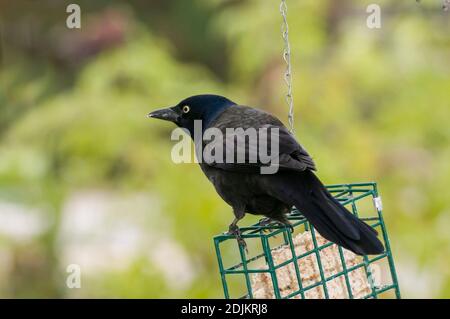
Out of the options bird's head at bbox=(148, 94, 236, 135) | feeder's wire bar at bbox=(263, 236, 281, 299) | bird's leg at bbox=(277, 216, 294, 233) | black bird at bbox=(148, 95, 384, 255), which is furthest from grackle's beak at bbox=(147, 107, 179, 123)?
feeder's wire bar at bbox=(263, 236, 281, 299)

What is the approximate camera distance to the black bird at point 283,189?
4.17 metres

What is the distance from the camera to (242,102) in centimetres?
779

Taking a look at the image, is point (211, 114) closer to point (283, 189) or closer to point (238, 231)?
point (238, 231)

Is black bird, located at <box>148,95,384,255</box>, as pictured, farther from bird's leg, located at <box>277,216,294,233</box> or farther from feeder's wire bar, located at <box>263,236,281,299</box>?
feeder's wire bar, located at <box>263,236,281,299</box>

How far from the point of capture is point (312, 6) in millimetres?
7945

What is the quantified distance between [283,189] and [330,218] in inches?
13.6

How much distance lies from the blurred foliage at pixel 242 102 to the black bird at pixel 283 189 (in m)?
1.77

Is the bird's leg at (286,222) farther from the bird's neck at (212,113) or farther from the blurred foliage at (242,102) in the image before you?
the blurred foliage at (242,102)

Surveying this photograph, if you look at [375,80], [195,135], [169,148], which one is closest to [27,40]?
[169,148]

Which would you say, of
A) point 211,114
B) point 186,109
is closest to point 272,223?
point 211,114

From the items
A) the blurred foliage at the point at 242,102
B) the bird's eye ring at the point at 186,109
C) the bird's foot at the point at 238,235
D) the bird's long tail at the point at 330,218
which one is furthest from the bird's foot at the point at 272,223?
the blurred foliage at the point at 242,102

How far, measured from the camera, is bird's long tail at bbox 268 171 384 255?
13.5 ft

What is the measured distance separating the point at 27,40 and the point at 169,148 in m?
3.79
